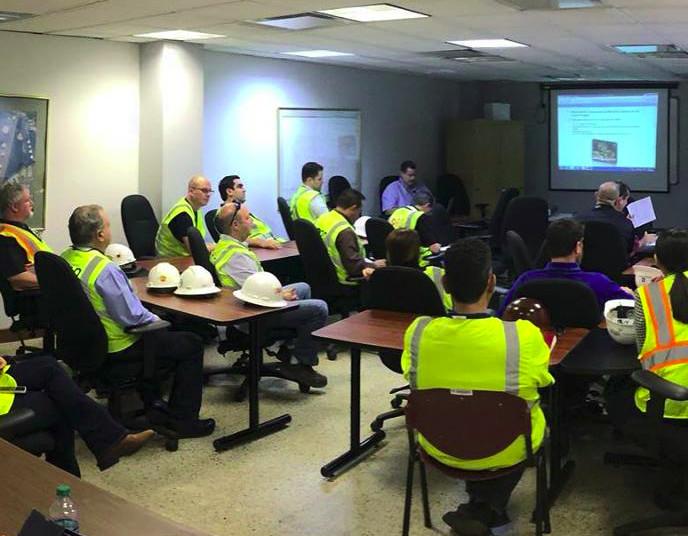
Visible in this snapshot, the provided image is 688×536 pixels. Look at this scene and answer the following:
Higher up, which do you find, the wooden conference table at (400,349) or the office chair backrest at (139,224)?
the office chair backrest at (139,224)

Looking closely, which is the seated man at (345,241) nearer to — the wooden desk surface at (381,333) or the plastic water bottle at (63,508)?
the wooden desk surface at (381,333)

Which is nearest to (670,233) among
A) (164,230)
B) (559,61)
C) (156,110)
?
(164,230)

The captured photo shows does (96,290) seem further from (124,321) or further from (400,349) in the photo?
(400,349)

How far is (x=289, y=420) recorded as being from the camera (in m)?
4.55

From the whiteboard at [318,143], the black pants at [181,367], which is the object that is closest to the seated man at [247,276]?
the black pants at [181,367]

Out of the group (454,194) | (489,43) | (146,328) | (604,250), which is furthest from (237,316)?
(454,194)

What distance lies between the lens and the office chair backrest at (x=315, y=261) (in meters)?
5.77

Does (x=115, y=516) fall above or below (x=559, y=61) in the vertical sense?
below

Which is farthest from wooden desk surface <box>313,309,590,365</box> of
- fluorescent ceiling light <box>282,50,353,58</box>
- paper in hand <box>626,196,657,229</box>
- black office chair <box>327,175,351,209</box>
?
black office chair <box>327,175,351,209</box>

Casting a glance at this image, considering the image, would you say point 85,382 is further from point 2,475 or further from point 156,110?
point 156,110

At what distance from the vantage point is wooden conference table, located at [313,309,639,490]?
124 inches

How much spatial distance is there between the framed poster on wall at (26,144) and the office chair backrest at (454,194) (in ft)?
19.7

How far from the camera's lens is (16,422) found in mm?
2967

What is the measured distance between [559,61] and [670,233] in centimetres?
553
